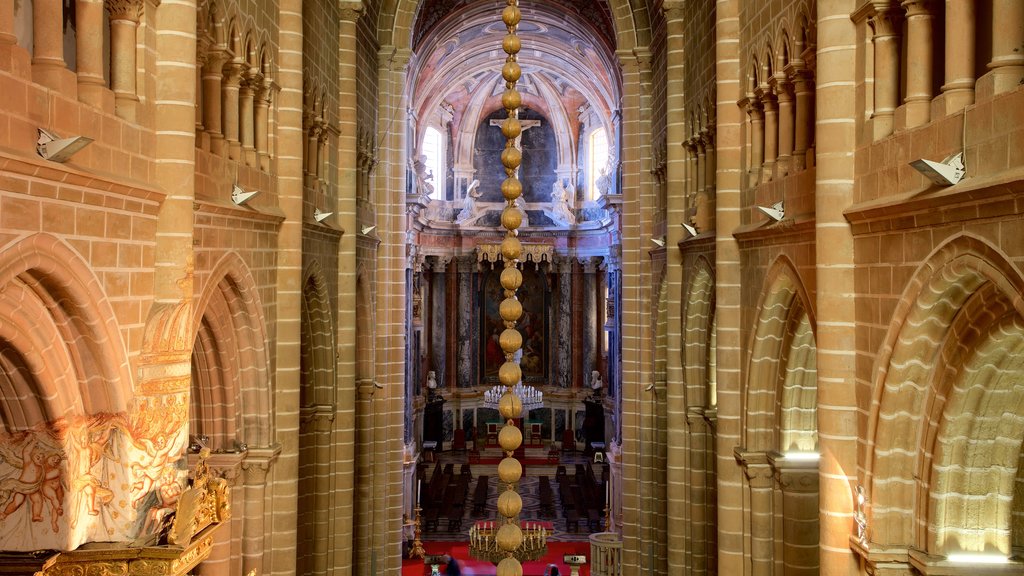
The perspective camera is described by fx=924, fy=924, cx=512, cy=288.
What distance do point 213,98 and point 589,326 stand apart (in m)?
27.6

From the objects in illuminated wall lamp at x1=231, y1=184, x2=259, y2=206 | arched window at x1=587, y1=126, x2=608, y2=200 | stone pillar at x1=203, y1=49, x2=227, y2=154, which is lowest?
illuminated wall lamp at x1=231, y1=184, x2=259, y2=206

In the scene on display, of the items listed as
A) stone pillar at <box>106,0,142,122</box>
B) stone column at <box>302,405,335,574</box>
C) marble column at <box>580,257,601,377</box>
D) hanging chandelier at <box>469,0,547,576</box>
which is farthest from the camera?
marble column at <box>580,257,601,377</box>

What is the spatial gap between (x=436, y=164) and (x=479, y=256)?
4095 millimetres

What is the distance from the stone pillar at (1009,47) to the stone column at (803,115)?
13.5 ft

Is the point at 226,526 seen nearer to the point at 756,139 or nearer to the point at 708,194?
the point at 756,139

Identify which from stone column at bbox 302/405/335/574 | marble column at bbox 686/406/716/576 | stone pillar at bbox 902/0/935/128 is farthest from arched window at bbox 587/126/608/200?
stone pillar at bbox 902/0/935/128

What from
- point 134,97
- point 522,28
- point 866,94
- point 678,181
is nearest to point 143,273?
point 134,97

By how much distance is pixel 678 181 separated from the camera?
1630 cm

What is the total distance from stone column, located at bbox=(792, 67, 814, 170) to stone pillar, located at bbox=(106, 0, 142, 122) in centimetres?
675

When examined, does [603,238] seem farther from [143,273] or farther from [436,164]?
[143,273]

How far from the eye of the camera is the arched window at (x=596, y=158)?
35.7 meters

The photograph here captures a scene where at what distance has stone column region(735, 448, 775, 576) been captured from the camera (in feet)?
37.8

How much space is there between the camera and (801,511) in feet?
36.3

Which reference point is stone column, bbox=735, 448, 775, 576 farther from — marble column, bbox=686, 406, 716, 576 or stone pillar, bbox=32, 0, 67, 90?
stone pillar, bbox=32, 0, 67, 90
